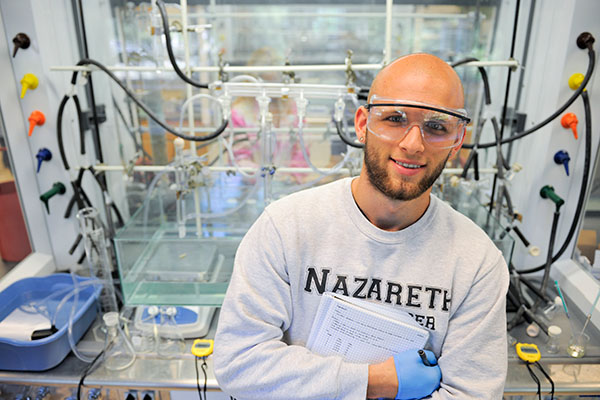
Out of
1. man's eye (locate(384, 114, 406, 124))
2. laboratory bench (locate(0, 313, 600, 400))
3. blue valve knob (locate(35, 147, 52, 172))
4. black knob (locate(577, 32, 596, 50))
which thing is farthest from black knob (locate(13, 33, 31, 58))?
black knob (locate(577, 32, 596, 50))

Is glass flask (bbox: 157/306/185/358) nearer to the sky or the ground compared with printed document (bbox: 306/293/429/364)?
nearer to the ground

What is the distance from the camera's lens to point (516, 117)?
2.13 m

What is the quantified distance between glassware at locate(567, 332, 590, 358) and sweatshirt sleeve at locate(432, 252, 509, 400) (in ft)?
2.78

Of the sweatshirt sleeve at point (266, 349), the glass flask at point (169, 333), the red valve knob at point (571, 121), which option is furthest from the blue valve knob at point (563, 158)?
the glass flask at point (169, 333)

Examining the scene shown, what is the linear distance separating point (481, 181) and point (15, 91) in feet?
6.74

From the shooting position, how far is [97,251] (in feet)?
5.90

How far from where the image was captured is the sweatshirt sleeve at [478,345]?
1.11m

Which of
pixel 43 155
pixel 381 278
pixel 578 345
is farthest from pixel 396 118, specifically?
pixel 43 155

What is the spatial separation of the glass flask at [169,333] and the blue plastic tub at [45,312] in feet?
0.91

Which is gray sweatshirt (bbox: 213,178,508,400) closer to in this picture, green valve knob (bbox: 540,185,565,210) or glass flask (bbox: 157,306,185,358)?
glass flask (bbox: 157,306,185,358)

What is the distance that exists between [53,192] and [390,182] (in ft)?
5.47

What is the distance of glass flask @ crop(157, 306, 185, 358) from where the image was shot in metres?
1.81

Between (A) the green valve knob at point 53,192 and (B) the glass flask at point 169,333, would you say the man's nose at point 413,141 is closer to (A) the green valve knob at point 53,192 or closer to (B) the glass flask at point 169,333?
(B) the glass flask at point 169,333

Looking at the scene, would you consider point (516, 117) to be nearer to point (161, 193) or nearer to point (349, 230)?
point (349, 230)
